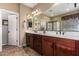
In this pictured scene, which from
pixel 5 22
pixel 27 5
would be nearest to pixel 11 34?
pixel 5 22

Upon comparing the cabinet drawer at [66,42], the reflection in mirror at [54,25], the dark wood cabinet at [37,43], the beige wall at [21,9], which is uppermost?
the beige wall at [21,9]

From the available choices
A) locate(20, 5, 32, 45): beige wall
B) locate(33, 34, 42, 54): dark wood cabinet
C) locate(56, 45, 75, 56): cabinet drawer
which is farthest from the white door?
locate(56, 45, 75, 56): cabinet drawer

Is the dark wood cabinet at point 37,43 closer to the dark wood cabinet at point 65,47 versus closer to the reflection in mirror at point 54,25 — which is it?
the reflection in mirror at point 54,25

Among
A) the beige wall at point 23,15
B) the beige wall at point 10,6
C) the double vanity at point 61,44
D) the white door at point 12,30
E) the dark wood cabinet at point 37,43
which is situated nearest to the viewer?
the double vanity at point 61,44

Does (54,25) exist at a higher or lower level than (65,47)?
higher

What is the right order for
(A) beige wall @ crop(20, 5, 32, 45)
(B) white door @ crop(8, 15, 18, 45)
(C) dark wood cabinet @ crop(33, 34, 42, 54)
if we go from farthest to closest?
1. (C) dark wood cabinet @ crop(33, 34, 42, 54)
2. (B) white door @ crop(8, 15, 18, 45)
3. (A) beige wall @ crop(20, 5, 32, 45)

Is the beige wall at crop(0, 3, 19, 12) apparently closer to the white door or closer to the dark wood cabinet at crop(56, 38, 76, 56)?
the white door

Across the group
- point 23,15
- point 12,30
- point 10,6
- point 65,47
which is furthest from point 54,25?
point 12,30

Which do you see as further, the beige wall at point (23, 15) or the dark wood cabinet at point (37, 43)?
the dark wood cabinet at point (37, 43)

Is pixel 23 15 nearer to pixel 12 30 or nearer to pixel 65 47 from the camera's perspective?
pixel 12 30

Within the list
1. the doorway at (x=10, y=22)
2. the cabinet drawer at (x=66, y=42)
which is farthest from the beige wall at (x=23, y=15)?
the cabinet drawer at (x=66, y=42)

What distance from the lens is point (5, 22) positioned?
9.16 feet

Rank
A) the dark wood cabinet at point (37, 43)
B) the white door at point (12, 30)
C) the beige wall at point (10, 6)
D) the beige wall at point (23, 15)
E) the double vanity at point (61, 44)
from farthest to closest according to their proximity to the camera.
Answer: the dark wood cabinet at point (37, 43) → the white door at point (12, 30) → the beige wall at point (23, 15) → the beige wall at point (10, 6) → the double vanity at point (61, 44)

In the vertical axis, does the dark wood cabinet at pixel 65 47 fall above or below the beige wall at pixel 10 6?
below
